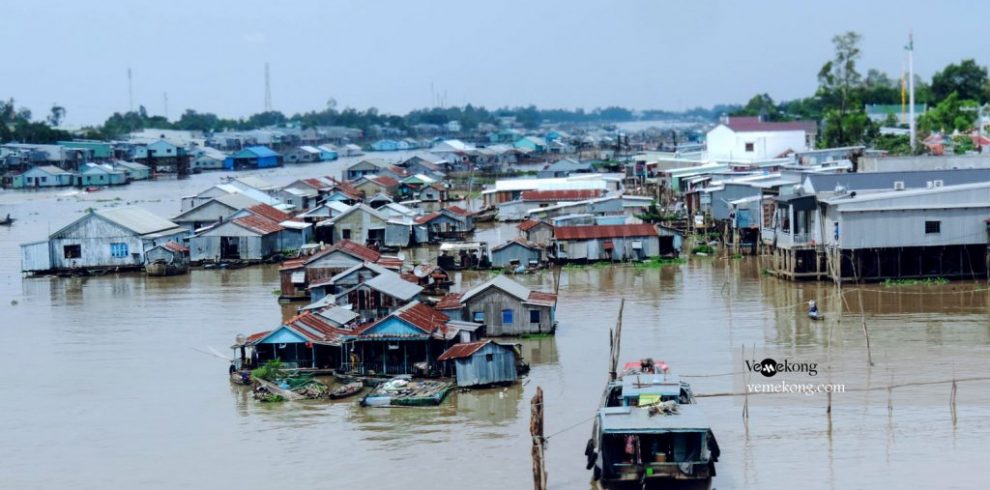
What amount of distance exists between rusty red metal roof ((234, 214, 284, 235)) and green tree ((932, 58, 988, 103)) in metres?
41.1

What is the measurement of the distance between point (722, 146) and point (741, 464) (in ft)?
126

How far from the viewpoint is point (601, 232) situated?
2970cm

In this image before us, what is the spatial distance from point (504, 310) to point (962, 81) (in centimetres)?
4941

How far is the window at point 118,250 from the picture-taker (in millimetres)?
30438

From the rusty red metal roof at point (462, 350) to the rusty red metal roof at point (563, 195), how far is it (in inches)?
874

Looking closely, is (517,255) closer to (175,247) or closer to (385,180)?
(175,247)

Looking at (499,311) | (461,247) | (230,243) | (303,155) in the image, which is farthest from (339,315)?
(303,155)

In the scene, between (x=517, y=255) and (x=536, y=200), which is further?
(x=536, y=200)

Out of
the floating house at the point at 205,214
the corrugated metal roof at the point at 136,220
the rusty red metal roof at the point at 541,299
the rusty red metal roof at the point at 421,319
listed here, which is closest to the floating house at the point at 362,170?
the floating house at the point at 205,214

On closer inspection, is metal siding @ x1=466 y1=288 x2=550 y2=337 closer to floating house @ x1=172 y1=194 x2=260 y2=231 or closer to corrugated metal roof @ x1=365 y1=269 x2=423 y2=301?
corrugated metal roof @ x1=365 y1=269 x2=423 y2=301

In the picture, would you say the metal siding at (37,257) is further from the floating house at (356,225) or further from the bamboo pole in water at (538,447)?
the bamboo pole in water at (538,447)

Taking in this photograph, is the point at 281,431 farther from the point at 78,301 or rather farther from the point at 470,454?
the point at 78,301

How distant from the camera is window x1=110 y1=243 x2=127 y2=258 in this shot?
99.9ft

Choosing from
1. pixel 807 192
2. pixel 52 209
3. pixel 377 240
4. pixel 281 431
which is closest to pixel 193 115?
pixel 52 209
